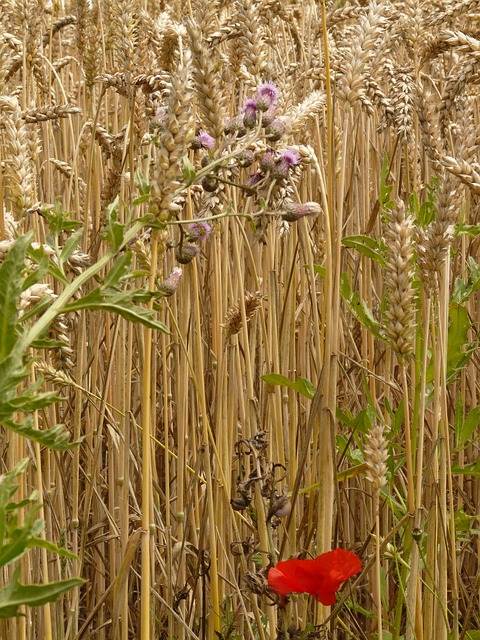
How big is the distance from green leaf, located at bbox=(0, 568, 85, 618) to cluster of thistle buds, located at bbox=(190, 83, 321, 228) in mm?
486

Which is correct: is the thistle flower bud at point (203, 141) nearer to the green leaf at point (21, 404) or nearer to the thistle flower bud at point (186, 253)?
the thistle flower bud at point (186, 253)

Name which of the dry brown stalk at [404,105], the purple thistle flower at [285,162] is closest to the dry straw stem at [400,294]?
the purple thistle flower at [285,162]

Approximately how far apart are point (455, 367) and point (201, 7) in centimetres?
61

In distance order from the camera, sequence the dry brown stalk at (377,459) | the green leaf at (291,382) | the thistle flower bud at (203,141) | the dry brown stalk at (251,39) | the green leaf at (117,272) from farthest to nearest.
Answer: the dry brown stalk at (251,39), the green leaf at (291,382), the thistle flower bud at (203,141), the dry brown stalk at (377,459), the green leaf at (117,272)

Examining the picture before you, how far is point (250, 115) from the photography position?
919 mm

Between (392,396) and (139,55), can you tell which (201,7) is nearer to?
(139,55)

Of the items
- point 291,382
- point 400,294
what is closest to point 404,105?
point 291,382

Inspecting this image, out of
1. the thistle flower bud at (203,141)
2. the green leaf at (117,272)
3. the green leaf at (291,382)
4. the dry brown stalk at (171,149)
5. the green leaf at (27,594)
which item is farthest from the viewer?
the green leaf at (291,382)

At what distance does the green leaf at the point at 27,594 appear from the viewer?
17.4 inches

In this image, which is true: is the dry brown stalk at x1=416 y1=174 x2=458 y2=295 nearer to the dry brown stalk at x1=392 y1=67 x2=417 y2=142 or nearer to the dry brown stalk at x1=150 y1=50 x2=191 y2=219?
the dry brown stalk at x1=150 y1=50 x2=191 y2=219

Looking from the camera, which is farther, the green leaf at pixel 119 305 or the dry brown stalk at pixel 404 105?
the dry brown stalk at pixel 404 105

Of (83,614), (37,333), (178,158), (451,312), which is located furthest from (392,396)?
(37,333)

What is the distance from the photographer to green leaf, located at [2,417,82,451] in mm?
488

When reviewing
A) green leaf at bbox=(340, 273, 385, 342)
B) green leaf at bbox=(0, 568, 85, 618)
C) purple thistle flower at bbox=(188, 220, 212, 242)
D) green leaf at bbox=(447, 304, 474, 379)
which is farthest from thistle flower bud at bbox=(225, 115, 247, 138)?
green leaf at bbox=(0, 568, 85, 618)
